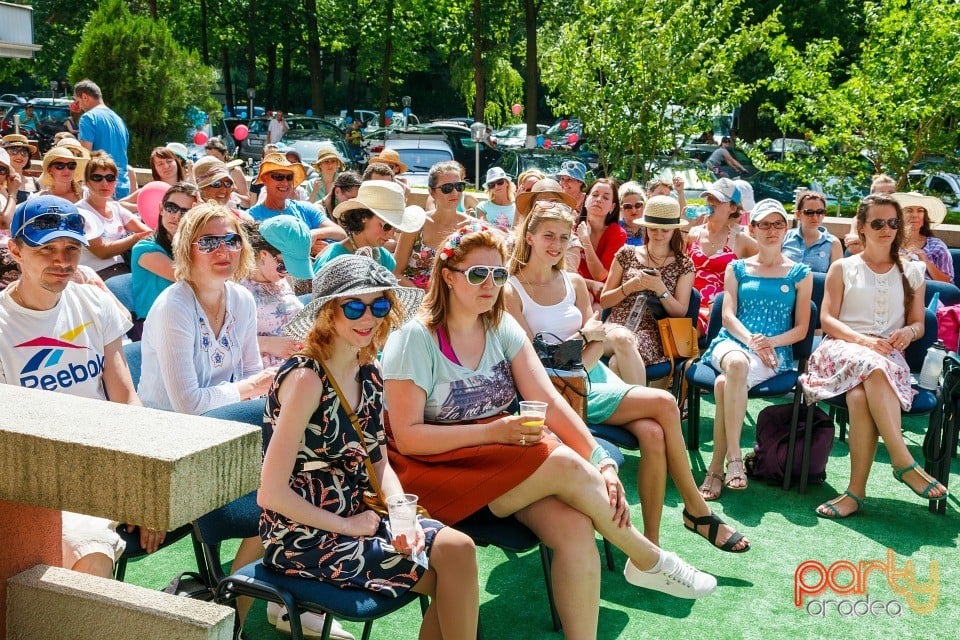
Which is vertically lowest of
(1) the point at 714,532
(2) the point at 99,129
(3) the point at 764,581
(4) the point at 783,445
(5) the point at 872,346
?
(3) the point at 764,581

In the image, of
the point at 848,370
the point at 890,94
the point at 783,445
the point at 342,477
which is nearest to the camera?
the point at 342,477

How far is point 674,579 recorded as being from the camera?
3.76 meters

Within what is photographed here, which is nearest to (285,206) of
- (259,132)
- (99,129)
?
(99,129)

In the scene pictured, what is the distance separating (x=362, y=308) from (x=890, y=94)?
29.6ft

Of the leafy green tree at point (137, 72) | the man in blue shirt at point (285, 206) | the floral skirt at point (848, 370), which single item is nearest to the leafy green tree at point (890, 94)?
the floral skirt at point (848, 370)

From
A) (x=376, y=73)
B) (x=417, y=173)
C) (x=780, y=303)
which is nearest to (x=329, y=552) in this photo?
(x=780, y=303)

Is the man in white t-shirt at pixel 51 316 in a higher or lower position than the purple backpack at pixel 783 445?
higher

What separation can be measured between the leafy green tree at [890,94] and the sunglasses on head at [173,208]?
7.96 meters

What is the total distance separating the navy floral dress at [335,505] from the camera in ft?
9.36

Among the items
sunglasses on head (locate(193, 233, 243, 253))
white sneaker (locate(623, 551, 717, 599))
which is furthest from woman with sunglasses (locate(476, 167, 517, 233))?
white sneaker (locate(623, 551, 717, 599))

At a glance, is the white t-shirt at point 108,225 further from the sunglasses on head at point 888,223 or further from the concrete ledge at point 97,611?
the sunglasses on head at point 888,223

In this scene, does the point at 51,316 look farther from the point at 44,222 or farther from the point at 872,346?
the point at 872,346

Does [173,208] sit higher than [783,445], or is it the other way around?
[173,208]

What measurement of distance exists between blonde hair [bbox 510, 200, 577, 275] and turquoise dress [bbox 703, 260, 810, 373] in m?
1.43
